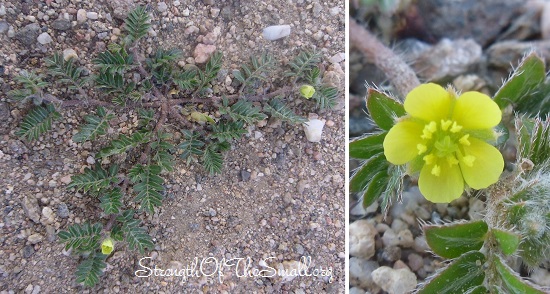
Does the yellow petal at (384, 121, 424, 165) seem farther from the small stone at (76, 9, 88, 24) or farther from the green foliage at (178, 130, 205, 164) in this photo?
the small stone at (76, 9, 88, 24)

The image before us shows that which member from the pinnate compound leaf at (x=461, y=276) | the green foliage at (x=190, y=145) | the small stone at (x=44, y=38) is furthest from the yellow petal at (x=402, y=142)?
the small stone at (x=44, y=38)

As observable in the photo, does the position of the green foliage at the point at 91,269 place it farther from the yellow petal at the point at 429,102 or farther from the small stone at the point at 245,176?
the yellow petal at the point at 429,102

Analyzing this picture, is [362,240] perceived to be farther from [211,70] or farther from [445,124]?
[211,70]

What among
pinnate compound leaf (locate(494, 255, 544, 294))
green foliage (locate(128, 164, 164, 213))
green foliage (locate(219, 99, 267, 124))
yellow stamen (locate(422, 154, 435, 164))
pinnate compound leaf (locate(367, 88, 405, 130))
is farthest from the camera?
green foliage (locate(219, 99, 267, 124))

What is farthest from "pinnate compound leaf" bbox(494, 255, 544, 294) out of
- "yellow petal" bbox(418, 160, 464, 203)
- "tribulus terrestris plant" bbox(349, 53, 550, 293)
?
"yellow petal" bbox(418, 160, 464, 203)

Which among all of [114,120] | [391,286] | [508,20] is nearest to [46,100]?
[114,120]

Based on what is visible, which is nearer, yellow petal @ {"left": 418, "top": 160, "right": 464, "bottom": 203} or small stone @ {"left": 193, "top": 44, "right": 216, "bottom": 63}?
yellow petal @ {"left": 418, "top": 160, "right": 464, "bottom": 203}

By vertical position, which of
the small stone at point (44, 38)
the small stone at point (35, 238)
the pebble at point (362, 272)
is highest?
the small stone at point (44, 38)
